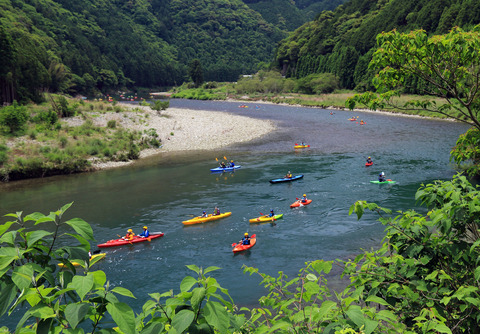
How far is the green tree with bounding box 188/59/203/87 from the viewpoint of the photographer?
15625 centimetres

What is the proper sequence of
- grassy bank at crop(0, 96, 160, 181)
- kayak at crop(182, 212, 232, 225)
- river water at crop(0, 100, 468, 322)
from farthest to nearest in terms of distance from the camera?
grassy bank at crop(0, 96, 160, 181) → kayak at crop(182, 212, 232, 225) → river water at crop(0, 100, 468, 322)

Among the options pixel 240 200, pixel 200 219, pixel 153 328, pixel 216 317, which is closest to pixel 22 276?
pixel 153 328

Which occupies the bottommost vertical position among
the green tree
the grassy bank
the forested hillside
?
the grassy bank

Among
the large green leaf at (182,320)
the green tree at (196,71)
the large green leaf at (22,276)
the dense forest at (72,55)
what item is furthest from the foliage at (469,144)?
the green tree at (196,71)

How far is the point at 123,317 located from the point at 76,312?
12.6 inches

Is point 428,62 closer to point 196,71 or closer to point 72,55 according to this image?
point 72,55

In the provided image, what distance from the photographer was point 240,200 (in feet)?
88.9

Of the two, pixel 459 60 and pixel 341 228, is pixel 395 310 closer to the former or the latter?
pixel 459 60

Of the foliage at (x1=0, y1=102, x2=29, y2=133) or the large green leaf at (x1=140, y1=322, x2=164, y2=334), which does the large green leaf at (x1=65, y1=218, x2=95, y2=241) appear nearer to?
the large green leaf at (x1=140, y1=322, x2=164, y2=334)

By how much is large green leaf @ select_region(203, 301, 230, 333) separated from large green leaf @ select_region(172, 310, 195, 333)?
0.13 m

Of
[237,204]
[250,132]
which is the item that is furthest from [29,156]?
[250,132]

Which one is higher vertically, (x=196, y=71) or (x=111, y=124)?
(x=196, y=71)

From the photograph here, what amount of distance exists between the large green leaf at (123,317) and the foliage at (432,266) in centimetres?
292

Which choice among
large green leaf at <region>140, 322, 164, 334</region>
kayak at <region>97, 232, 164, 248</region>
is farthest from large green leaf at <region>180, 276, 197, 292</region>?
kayak at <region>97, 232, 164, 248</region>
